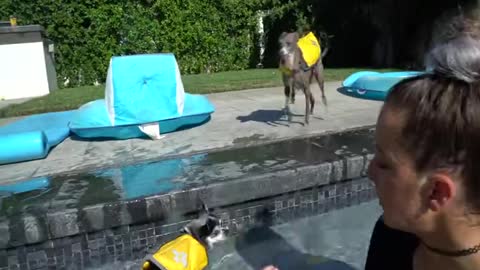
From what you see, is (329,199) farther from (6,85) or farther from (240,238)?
(6,85)

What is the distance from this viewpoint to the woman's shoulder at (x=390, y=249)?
1451mm

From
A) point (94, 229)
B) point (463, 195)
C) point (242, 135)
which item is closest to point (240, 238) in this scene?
point (94, 229)

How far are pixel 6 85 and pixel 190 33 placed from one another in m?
5.28

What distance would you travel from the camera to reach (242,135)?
5285 mm

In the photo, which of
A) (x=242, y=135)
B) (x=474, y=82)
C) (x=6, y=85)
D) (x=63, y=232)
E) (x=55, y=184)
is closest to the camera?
(x=474, y=82)

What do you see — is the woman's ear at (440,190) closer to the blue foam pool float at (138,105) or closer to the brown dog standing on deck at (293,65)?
the brown dog standing on deck at (293,65)

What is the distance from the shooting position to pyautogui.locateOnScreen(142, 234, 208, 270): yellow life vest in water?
→ 2385 mm

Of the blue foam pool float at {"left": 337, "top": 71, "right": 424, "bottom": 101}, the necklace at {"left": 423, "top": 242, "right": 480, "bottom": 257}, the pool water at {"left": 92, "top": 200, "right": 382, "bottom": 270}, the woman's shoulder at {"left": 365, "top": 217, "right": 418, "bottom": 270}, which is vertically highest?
the necklace at {"left": 423, "top": 242, "right": 480, "bottom": 257}

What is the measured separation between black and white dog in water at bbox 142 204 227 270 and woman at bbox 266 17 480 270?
1.53 m

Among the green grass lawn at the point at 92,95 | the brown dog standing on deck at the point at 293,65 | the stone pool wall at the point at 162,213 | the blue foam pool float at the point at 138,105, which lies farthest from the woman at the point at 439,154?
the green grass lawn at the point at 92,95

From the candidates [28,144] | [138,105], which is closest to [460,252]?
[28,144]

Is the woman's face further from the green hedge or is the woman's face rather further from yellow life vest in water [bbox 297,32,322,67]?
the green hedge

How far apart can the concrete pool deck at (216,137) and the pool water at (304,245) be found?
1.09 meters

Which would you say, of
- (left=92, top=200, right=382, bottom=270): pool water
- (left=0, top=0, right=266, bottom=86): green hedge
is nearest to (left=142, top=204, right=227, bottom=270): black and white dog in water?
(left=92, top=200, right=382, bottom=270): pool water
